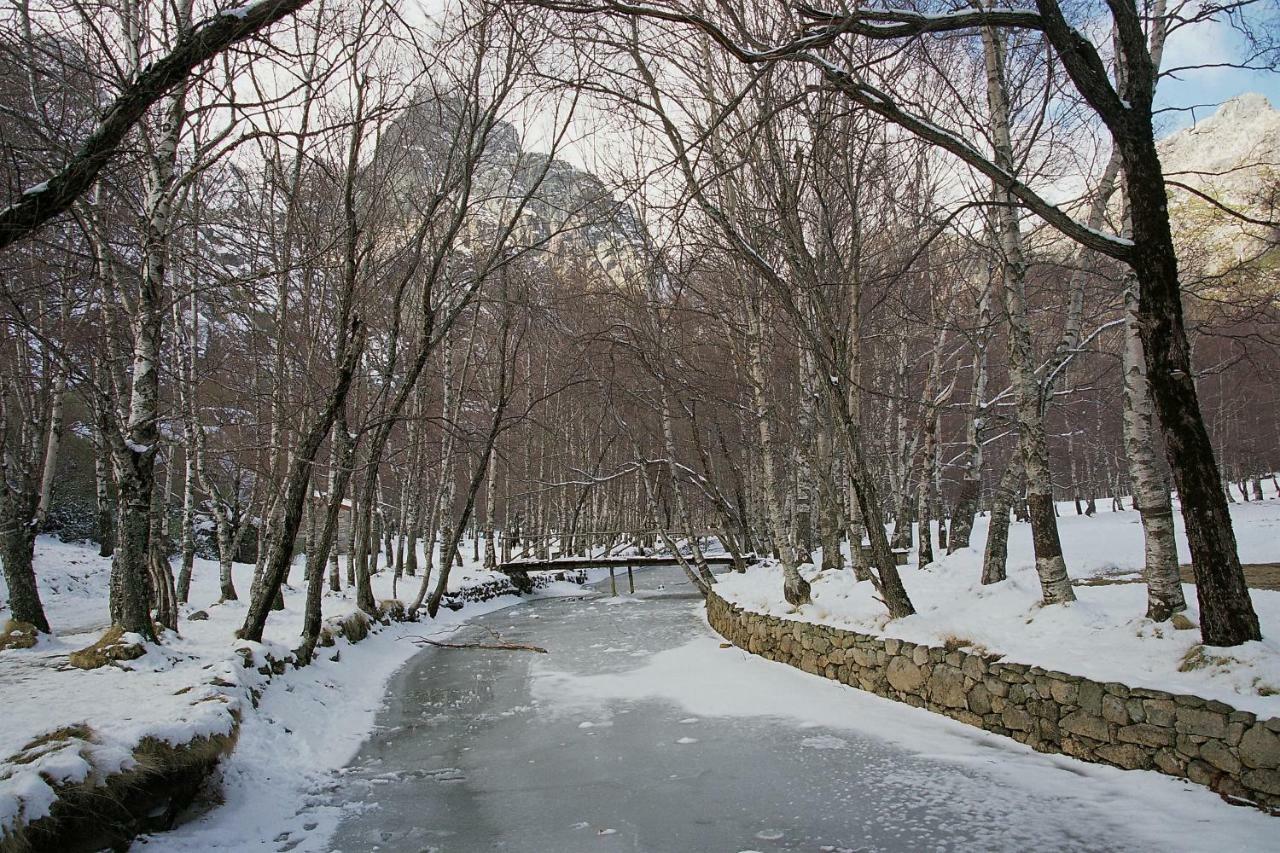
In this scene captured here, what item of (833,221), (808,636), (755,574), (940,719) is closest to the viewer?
(940,719)

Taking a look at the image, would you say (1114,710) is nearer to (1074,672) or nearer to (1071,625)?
(1074,672)

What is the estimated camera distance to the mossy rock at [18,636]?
742 cm

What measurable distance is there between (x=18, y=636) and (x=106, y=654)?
→ 224 cm

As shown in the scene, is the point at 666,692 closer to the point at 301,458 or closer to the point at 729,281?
the point at 301,458

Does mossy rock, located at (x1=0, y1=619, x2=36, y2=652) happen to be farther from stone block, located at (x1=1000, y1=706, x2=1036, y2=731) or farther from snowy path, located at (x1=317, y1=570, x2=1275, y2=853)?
stone block, located at (x1=1000, y1=706, x2=1036, y2=731)

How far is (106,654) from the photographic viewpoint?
6.27m

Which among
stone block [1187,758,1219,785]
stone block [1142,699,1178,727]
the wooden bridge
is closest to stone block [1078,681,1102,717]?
stone block [1142,699,1178,727]

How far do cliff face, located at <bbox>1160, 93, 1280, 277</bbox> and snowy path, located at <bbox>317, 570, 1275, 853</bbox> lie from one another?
378cm

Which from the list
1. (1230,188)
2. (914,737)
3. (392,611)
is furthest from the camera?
(392,611)

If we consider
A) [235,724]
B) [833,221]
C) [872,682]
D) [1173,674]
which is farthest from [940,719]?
[833,221]

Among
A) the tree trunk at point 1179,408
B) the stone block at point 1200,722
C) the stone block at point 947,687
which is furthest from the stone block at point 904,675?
the tree trunk at point 1179,408

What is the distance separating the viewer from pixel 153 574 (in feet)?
28.5

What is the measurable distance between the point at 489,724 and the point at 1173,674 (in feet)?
19.4

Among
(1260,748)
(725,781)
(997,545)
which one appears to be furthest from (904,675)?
(1260,748)
